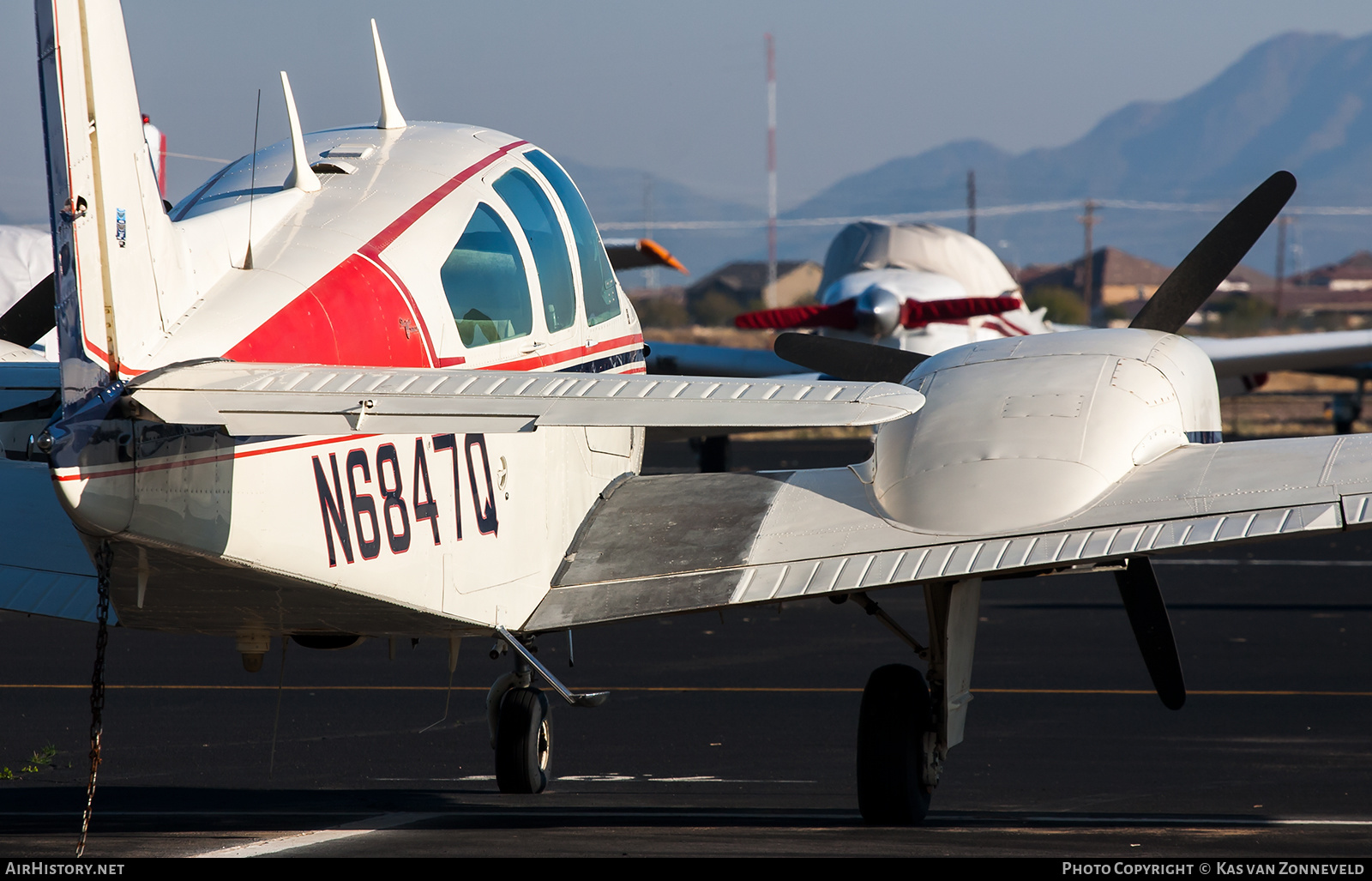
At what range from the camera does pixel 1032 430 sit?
7.02 metres

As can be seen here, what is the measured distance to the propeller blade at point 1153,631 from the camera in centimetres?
822

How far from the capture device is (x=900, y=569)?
668 cm

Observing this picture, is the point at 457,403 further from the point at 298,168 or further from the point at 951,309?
the point at 951,309

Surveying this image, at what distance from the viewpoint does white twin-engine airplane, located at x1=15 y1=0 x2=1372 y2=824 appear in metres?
4.86

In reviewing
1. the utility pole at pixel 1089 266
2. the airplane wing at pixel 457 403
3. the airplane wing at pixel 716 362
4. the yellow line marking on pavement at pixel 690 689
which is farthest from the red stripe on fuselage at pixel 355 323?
the utility pole at pixel 1089 266

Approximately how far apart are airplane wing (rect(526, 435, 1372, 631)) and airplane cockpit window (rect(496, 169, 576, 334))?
1172 mm

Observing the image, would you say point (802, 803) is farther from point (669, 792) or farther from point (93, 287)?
point (93, 287)

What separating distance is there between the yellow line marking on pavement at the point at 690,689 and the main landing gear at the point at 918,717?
548cm

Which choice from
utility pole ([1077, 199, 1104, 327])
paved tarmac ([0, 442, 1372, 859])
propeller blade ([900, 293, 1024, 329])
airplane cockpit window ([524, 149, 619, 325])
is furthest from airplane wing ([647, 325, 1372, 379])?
utility pole ([1077, 199, 1104, 327])

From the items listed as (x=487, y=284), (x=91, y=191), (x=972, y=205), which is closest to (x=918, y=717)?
(x=487, y=284)

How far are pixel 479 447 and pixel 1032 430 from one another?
2.60 m

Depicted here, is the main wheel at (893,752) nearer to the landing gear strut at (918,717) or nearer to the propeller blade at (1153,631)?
the landing gear strut at (918,717)
